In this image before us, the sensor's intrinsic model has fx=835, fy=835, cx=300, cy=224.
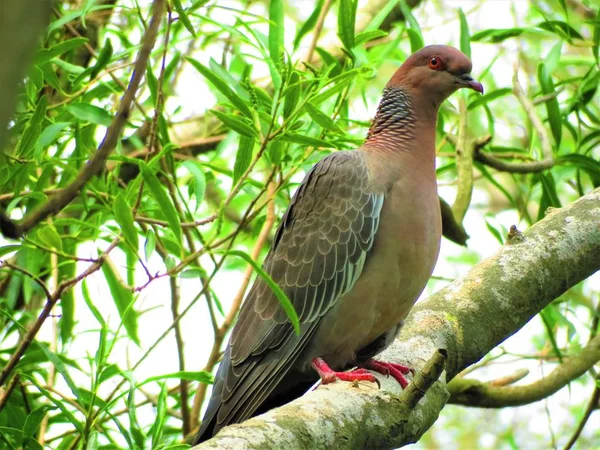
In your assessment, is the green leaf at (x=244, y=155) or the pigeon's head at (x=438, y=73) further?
the pigeon's head at (x=438, y=73)

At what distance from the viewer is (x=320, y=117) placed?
319cm

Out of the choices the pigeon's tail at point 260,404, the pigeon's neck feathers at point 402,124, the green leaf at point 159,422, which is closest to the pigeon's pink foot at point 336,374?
the pigeon's tail at point 260,404

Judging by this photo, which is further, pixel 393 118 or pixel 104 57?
pixel 393 118

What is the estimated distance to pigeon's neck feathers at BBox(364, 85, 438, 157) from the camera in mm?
3467

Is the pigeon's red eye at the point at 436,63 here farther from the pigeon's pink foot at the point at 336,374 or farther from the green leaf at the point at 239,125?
the pigeon's pink foot at the point at 336,374

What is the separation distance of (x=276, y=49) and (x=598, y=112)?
2537mm

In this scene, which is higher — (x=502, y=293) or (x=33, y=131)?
(x=33, y=131)

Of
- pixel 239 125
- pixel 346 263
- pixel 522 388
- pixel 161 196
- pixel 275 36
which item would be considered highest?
pixel 275 36

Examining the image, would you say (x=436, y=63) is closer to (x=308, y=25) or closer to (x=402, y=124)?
(x=402, y=124)

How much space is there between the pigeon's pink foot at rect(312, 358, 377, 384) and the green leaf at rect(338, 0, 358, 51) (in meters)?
1.28

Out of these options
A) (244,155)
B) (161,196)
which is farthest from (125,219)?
(244,155)

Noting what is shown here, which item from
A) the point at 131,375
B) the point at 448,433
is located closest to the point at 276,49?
the point at 131,375

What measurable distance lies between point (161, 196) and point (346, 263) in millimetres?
839

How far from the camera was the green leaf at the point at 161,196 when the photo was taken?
2.79 m
